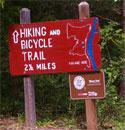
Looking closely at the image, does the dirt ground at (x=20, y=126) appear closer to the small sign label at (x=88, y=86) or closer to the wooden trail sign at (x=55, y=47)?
the wooden trail sign at (x=55, y=47)

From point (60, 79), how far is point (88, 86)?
16.8 ft

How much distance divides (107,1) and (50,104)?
397 cm

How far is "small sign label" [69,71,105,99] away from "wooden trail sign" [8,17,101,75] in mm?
132

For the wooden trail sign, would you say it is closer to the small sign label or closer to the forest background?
the small sign label

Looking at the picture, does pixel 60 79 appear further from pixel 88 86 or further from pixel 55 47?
pixel 88 86

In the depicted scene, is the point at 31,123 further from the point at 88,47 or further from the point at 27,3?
the point at 27,3

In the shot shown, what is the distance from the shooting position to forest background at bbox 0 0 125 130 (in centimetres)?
718

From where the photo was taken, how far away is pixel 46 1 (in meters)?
11.1

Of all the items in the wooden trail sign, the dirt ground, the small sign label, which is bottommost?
the dirt ground

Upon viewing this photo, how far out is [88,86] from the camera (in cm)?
483

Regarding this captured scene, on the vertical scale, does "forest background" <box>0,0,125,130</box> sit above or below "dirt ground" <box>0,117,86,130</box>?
above

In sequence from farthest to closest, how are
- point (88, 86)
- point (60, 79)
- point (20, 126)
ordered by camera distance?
point (60, 79)
point (20, 126)
point (88, 86)

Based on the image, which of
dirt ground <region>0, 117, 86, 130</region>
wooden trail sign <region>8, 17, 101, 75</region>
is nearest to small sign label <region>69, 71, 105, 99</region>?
wooden trail sign <region>8, 17, 101, 75</region>

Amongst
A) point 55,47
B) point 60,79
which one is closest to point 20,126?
point 55,47
